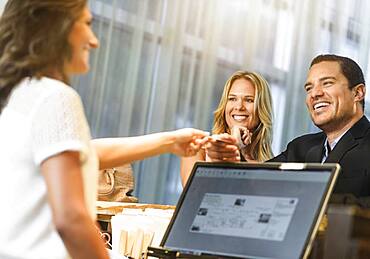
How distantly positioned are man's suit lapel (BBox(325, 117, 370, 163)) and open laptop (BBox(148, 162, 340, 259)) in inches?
→ 31.5

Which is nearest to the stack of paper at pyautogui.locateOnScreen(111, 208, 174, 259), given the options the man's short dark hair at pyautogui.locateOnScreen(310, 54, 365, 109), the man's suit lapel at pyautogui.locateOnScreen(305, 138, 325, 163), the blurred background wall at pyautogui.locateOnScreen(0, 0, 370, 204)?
the man's suit lapel at pyautogui.locateOnScreen(305, 138, 325, 163)

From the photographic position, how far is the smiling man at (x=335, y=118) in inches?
93.6

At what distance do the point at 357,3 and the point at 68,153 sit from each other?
3.25 m

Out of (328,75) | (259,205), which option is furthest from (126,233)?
(328,75)

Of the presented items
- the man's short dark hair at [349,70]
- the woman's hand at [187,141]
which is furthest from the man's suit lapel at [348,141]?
the woman's hand at [187,141]

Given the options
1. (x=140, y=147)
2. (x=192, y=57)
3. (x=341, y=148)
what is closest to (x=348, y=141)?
(x=341, y=148)

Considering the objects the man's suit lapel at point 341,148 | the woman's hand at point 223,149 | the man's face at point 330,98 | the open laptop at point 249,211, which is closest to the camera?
the open laptop at point 249,211

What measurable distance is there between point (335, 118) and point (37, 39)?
146 centimetres

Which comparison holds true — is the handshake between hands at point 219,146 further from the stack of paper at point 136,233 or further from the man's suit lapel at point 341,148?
the man's suit lapel at point 341,148

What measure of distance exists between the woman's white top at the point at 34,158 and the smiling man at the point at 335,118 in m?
1.25

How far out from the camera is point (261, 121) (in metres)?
2.91

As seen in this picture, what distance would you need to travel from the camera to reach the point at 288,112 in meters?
4.26

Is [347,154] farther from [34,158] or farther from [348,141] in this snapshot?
[34,158]

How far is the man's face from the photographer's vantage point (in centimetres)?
254
